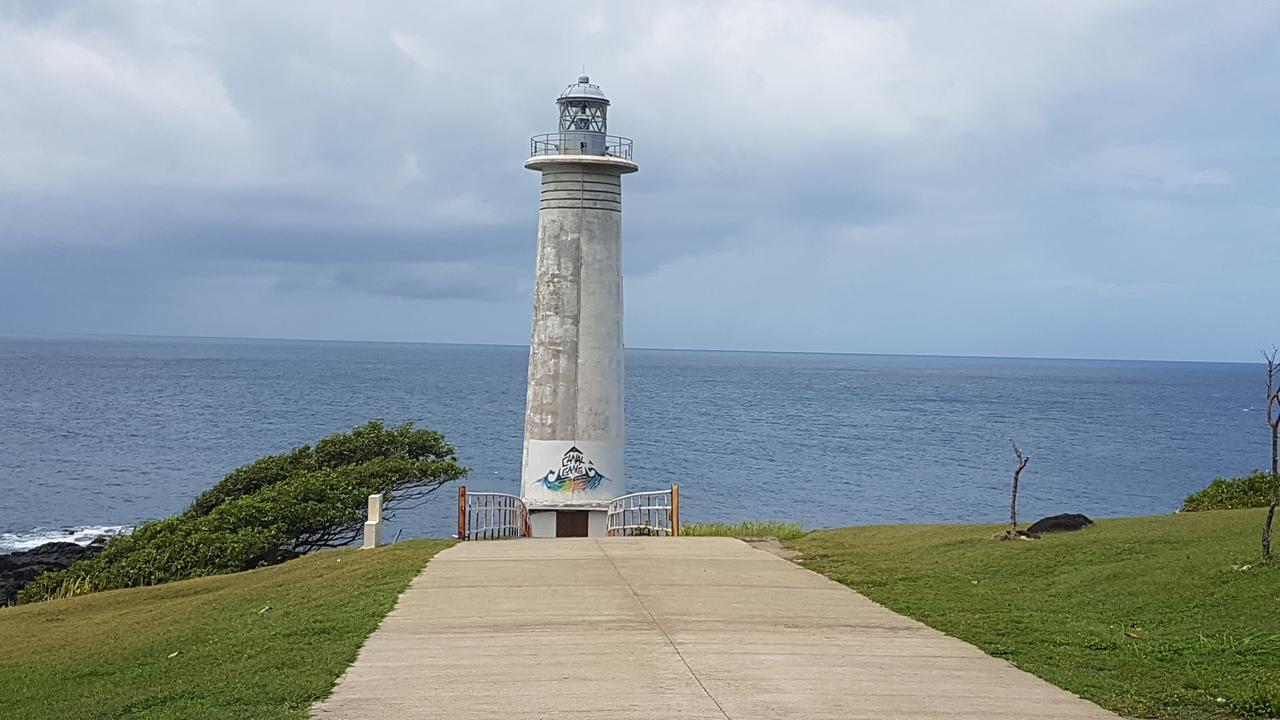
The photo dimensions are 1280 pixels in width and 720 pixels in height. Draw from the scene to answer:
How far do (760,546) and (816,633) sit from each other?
8.18 m

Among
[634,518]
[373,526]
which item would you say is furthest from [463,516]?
[634,518]

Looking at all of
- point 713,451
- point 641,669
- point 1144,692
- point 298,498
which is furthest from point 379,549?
point 713,451

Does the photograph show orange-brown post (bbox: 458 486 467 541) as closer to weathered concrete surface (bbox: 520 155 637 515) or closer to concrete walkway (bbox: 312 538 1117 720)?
weathered concrete surface (bbox: 520 155 637 515)

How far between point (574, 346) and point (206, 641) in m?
12.7

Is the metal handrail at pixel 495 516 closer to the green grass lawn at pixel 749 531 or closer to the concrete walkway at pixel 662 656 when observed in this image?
the green grass lawn at pixel 749 531

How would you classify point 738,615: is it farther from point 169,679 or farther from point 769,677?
point 169,679

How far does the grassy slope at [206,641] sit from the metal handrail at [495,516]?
122 inches

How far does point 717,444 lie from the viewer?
80.4 m

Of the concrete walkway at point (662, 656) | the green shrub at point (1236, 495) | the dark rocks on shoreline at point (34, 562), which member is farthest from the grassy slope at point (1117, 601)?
the dark rocks on shoreline at point (34, 562)

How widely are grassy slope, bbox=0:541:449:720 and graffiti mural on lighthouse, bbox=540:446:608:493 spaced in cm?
506

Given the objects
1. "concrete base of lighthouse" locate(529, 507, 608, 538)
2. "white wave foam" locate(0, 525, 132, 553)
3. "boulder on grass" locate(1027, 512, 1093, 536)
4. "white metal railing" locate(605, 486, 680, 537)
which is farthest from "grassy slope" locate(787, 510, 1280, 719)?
"white wave foam" locate(0, 525, 132, 553)

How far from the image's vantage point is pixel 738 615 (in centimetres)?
1452

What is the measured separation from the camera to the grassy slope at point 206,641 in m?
11.3

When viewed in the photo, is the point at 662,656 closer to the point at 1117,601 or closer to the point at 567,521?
the point at 1117,601
